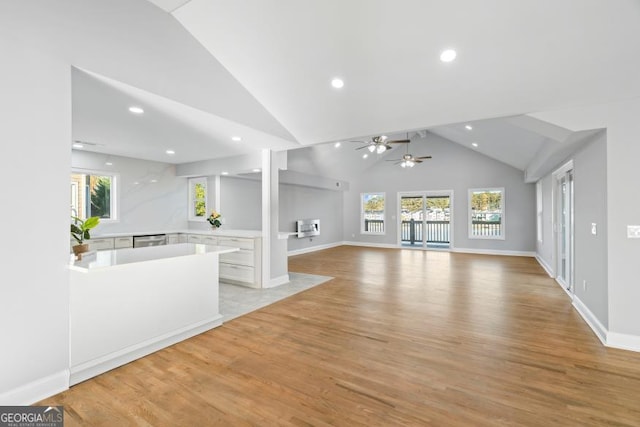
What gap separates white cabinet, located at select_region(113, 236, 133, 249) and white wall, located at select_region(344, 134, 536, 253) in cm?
775

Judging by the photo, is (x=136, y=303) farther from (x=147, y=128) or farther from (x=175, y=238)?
(x=175, y=238)

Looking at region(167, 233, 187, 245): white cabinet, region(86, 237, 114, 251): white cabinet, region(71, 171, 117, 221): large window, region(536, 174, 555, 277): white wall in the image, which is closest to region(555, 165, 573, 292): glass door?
region(536, 174, 555, 277): white wall

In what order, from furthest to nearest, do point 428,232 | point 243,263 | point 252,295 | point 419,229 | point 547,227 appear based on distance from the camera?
point 419,229
point 428,232
point 547,227
point 243,263
point 252,295

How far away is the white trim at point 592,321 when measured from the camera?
9.72 ft

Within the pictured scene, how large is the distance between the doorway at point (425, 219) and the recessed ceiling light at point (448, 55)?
767 centimetres

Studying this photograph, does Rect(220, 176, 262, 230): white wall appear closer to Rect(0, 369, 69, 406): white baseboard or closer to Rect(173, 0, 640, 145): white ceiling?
Rect(173, 0, 640, 145): white ceiling

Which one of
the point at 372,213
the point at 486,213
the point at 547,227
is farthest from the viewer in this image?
the point at 372,213

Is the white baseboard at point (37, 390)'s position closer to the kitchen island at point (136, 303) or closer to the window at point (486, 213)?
the kitchen island at point (136, 303)

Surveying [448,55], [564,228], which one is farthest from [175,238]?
[564,228]

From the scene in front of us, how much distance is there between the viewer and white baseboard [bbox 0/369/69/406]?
1.96 m

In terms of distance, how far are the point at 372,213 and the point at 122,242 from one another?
26.9ft

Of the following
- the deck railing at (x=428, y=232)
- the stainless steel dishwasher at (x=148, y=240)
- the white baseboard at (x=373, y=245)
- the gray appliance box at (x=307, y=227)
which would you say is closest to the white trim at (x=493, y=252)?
the deck railing at (x=428, y=232)

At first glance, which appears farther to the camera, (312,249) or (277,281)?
(312,249)

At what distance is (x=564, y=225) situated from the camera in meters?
5.08
